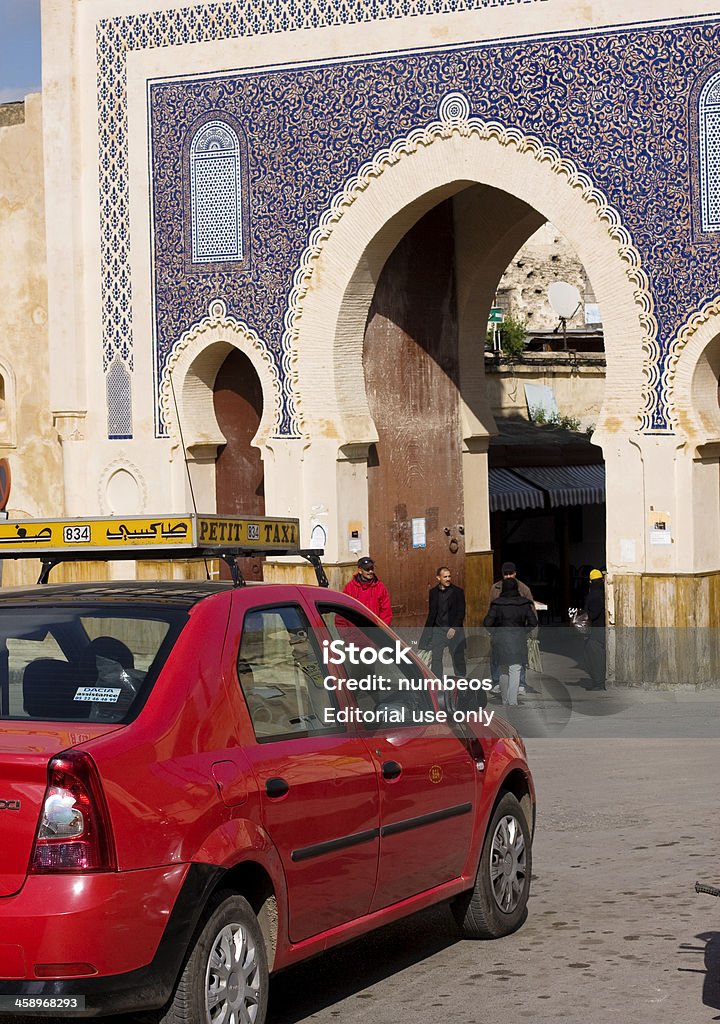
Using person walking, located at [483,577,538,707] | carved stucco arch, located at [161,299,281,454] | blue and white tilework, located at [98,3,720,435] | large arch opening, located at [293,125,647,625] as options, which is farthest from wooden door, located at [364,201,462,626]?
person walking, located at [483,577,538,707]

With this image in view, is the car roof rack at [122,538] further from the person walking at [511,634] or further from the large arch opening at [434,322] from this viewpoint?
the large arch opening at [434,322]

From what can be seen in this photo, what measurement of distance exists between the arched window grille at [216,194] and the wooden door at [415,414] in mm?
1771

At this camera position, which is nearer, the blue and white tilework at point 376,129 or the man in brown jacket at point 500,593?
the man in brown jacket at point 500,593

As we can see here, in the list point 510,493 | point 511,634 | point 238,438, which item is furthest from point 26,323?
point 511,634

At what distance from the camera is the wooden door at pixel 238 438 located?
20312mm

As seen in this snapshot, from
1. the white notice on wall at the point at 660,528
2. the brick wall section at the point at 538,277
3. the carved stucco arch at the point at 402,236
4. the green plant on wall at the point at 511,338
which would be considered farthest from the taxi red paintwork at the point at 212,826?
the brick wall section at the point at 538,277

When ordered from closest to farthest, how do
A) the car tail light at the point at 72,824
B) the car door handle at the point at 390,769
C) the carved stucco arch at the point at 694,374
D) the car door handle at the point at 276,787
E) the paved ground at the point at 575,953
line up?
the car tail light at the point at 72,824 → the car door handle at the point at 276,787 → the paved ground at the point at 575,953 → the car door handle at the point at 390,769 → the carved stucco arch at the point at 694,374

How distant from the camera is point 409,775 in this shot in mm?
6539

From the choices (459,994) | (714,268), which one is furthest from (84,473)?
(459,994)

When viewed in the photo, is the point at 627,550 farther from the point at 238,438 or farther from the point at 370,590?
the point at 238,438

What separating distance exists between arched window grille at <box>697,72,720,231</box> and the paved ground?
7.89 metres

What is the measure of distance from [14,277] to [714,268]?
8573mm

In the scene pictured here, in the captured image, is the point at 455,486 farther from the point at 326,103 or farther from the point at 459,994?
the point at 459,994

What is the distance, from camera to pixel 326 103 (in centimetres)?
1864
